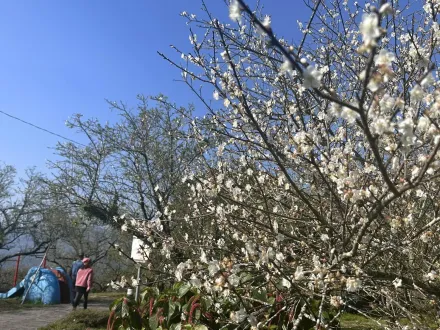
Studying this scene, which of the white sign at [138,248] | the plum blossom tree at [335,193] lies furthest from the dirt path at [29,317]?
the plum blossom tree at [335,193]

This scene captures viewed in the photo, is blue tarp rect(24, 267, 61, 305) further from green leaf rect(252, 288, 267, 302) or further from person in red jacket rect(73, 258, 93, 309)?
green leaf rect(252, 288, 267, 302)

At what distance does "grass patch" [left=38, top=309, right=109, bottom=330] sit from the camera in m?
6.85

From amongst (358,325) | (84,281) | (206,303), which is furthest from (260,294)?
(84,281)

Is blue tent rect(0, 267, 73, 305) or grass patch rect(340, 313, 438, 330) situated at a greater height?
blue tent rect(0, 267, 73, 305)

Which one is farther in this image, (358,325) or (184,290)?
A: (358,325)

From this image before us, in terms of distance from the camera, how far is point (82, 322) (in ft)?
23.2

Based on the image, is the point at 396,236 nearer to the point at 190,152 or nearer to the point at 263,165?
the point at 263,165

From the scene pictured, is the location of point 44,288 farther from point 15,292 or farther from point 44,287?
point 15,292

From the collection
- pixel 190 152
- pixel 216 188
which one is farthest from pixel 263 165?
pixel 190 152

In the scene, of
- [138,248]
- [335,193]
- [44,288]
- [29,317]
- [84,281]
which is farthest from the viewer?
[44,288]

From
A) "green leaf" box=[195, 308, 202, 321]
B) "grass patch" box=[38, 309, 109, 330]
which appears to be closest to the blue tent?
"grass patch" box=[38, 309, 109, 330]

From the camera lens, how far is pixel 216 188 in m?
3.03

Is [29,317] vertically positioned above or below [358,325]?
below

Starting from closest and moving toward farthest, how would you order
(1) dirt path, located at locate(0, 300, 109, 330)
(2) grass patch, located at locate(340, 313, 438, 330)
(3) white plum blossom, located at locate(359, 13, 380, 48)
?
(3) white plum blossom, located at locate(359, 13, 380, 48)
(2) grass patch, located at locate(340, 313, 438, 330)
(1) dirt path, located at locate(0, 300, 109, 330)
